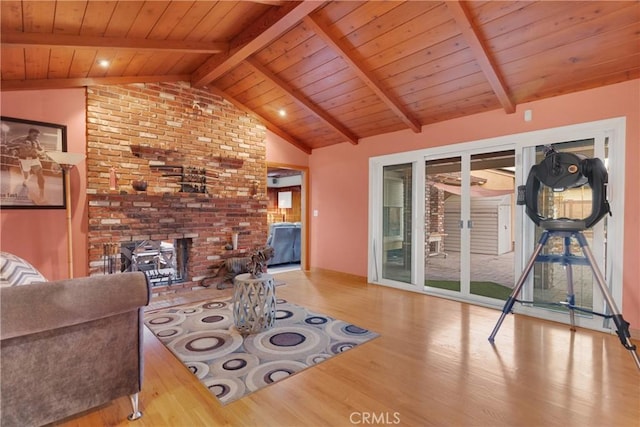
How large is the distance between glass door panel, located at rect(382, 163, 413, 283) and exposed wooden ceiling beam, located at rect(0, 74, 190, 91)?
325 cm

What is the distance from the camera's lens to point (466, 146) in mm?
3740

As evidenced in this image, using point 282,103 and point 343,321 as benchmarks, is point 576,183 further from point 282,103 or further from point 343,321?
point 282,103

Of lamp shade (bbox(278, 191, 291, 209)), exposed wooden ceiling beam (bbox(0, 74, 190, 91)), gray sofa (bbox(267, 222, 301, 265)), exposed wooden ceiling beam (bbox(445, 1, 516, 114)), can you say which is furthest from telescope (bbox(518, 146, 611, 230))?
lamp shade (bbox(278, 191, 291, 209))

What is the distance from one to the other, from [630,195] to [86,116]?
555cm

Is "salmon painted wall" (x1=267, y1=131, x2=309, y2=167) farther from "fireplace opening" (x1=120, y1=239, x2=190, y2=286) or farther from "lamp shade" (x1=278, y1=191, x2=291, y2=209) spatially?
"lamp shade" (x1=278, y1=191, x2=291, y2=209)

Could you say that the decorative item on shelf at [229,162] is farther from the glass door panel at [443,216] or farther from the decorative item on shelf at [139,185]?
the glass door panel at [443,216]

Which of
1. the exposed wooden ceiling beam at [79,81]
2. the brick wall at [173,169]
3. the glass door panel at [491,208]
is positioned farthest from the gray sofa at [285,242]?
the glass door panel at [491,208]

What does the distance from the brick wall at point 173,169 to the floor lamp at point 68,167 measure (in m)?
0.25

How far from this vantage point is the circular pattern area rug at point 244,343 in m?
2.06

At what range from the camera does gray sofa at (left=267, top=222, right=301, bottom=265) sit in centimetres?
582

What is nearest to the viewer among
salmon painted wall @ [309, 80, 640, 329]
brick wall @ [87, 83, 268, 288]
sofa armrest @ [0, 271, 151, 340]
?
sofa armrest @ [0, 271, 151, 340]

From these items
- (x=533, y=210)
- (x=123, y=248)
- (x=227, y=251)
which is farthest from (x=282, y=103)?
(x=533, y=210)

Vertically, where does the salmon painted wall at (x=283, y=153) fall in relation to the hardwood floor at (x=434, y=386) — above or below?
above

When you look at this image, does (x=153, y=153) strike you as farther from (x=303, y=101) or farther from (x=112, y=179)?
(x=303, y=101)
